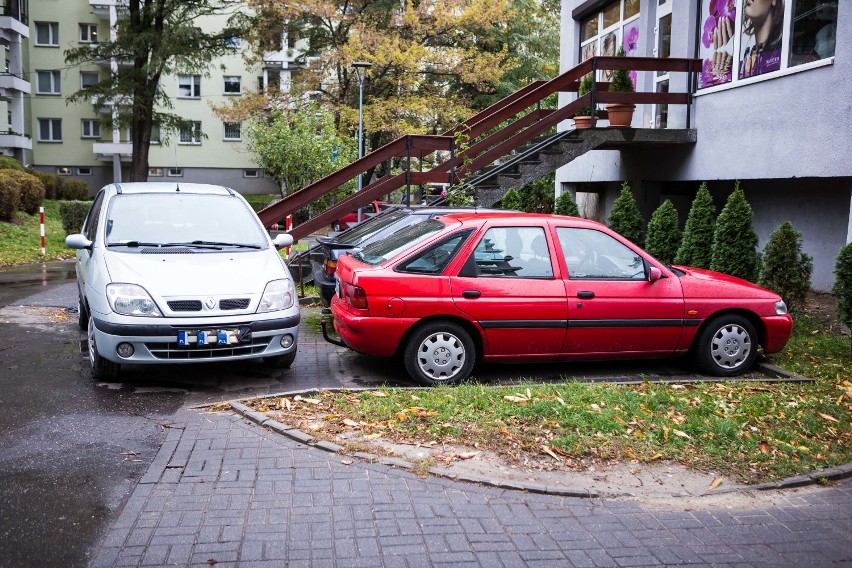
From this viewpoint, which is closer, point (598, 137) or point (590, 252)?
point (590, 252)

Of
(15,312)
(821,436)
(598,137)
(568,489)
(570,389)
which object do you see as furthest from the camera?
(598,137)

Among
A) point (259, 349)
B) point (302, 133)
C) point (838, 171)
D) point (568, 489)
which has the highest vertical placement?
point (302, 133)

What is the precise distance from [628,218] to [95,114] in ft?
148

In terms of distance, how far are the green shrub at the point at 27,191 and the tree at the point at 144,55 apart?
13.9ft

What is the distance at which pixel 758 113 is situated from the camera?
454 inches

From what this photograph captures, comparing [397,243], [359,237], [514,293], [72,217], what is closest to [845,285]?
[514,293]

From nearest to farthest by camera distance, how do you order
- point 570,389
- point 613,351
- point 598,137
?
point 570,389 < point 613,351 < point 598,137

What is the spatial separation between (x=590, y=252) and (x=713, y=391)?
172 cm

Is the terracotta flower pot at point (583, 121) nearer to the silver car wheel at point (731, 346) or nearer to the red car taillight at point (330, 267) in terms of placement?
the red car taillight at point (330, 267)

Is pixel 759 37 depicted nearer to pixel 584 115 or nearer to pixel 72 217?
pixel 584 115

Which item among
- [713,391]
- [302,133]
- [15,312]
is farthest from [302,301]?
[302,133]

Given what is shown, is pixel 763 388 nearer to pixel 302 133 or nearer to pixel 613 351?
pixel 613 351

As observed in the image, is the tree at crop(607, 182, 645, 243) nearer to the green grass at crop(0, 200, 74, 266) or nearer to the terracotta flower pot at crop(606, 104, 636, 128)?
the terracotta flower pot at crop(606, 104, 636, 128)

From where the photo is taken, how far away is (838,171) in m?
9.91
